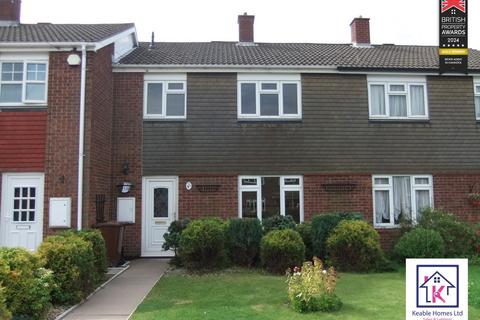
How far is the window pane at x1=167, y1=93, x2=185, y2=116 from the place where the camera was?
14.1m

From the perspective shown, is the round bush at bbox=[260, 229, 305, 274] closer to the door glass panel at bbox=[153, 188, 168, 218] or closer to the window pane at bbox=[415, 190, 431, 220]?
the door glass panel at bbox=[153, 188, 168, 218]

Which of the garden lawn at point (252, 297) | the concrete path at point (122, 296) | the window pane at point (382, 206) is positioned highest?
the window pane at point (382, 206)

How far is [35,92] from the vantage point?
40.3 ft

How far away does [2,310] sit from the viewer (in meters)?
5.28

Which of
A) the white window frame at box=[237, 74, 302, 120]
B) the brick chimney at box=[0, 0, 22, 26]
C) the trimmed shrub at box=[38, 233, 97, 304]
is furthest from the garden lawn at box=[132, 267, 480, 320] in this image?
the brick chimney at box=[0, 0, 22, 26]

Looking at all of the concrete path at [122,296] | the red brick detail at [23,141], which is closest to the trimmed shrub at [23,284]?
the concrete path at [122,296]

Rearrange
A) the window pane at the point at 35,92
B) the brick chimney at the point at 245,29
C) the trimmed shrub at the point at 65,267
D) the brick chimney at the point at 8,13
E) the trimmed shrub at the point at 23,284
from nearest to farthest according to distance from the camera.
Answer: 1. the trimmed shrub at the point at 23,284
2. the trimmed shrub at the point at 65,267
3. the window pane at the point at 35,92
4. the brick chimney at the point at 8,13
5. the brick chimney at the point at 245,29

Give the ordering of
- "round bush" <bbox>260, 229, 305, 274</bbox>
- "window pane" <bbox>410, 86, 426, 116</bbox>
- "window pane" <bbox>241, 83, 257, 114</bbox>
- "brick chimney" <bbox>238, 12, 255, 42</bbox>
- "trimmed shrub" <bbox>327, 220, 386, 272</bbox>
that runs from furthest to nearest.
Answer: "brick chimney" <bbox>238, 12, 255, 42</bbox>
"window pane" <bbox>410, 86, 426, 116</bbox>
"window pane" <bbox>241, 83, 257, 114</bbox>
"trimmed shrub" <bbox>327, 220, 386, 272</bbox>
"round bush" <bbox>260, 229, 305, 274</bbox>

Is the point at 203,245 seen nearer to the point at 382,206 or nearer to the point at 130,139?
the point at 130,139

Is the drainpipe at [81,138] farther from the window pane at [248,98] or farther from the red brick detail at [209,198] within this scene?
the window pane at [248,98]

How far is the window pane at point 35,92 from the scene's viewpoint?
1223 centimetres

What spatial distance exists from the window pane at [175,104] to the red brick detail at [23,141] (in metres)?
3.50

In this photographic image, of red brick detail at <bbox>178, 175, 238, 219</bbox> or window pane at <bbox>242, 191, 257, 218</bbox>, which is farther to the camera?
window pane at <bbox>242, 191, 257, 218</bbox>

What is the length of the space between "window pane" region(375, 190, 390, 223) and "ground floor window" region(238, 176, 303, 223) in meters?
2.30
